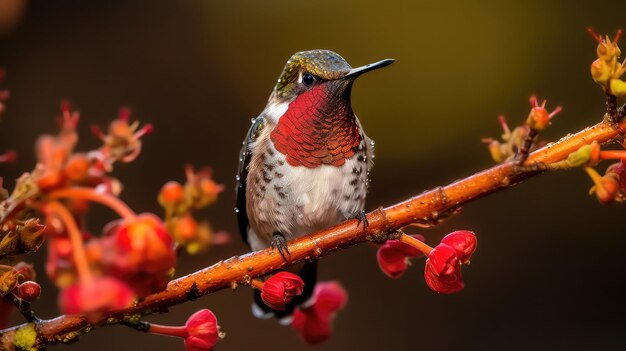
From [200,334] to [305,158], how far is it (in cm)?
45

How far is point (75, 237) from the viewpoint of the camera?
1.24 ft

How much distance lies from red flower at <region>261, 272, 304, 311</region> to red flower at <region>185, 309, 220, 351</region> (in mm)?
53

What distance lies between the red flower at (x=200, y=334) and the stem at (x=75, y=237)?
25 cm

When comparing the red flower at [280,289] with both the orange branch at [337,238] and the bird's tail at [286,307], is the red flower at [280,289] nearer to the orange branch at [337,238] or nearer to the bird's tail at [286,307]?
the orange branch at [337,238]

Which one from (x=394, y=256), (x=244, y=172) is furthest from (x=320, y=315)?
(x=244, y=172)

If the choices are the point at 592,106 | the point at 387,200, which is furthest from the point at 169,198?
the point at 592,106

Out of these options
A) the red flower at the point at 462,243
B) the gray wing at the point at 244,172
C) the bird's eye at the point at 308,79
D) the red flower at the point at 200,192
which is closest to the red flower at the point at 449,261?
the red flower at the point at 462,243

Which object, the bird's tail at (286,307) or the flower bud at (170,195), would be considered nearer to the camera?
the flower bud at (170,195)

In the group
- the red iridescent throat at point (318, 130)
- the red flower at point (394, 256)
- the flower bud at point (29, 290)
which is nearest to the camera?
the flower bud at point (29, 290)

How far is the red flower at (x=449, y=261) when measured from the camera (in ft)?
2.00

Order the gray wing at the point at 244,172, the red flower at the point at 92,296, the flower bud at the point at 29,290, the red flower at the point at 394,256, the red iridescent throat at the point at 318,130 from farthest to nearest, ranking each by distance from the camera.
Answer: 1. the gray wing at the point at 244,172
2. the red iridescent throat at the point at 318,130
3. the red flower at the point at 394,256
4. the flower bud at the point at 29,290
5. the red flower at the point at 92,296

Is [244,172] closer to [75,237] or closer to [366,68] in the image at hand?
[366,68]

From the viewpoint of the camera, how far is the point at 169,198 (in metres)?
0.41

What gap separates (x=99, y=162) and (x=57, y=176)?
29 mm
